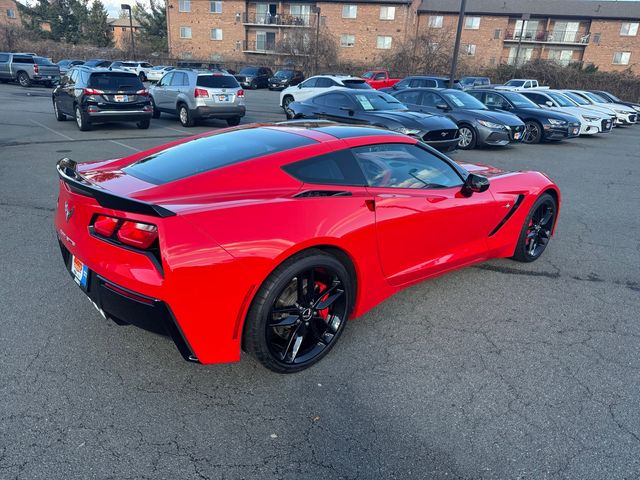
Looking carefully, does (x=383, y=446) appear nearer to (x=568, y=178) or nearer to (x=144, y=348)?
(x=144, y=348)

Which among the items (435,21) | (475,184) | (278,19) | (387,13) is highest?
(387,13)

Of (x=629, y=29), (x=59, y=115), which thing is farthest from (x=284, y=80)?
(x=629, y=29)

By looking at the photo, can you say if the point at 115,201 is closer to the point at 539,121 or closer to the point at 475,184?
the point at 475,184

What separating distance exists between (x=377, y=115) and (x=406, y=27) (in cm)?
4357

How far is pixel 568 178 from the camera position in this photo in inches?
384

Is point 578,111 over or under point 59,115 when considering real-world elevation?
over

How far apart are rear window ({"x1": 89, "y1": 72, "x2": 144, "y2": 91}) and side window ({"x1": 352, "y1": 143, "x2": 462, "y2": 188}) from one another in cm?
1131

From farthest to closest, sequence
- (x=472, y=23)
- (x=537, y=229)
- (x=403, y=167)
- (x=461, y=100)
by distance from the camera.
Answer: (x=472, y=23) → (x=461, y=100) → (x=537, y=229) → (x=403, y=167)

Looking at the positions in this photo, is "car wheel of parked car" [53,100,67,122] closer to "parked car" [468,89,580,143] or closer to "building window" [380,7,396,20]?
"parked car" [468,89,580,143]

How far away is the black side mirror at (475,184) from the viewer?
147 inches

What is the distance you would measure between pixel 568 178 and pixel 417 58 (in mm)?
36464

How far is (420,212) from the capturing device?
3457 mm

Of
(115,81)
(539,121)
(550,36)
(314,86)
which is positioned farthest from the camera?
(550,36)

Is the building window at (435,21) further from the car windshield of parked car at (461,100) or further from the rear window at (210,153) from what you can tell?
the rear window at (210,153)
